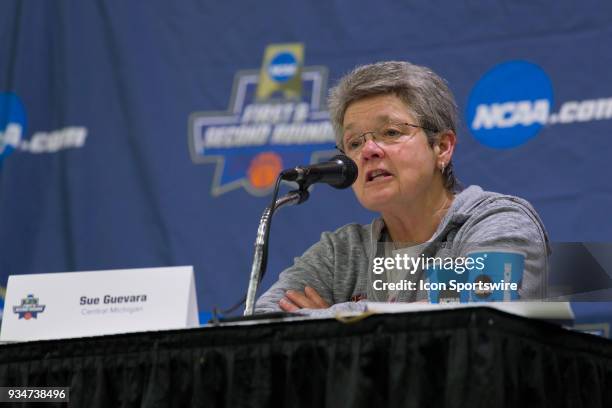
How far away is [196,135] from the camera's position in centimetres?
361

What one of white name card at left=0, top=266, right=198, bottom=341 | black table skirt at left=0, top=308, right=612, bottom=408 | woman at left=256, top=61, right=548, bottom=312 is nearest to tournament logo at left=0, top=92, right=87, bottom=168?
woman at left=256, top=61, right=548, bottom=312

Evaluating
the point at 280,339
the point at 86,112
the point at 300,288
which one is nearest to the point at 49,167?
the point at 86,112

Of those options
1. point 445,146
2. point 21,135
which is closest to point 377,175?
point 445,146

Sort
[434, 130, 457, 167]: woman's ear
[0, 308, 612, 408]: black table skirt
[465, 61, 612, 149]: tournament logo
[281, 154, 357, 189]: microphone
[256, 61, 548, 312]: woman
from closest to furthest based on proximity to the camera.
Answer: [0, 308, 612, 408]: black table skirt → [281, 154, 357, 189]: microphone → [256, 61, 548, 312]: woman → [434, 130, 457, 167]: woman's ear → [465, 61, 612, 149]: tournament logo

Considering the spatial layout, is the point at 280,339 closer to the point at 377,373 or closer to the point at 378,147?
the point at 377,373

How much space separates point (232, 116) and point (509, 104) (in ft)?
3.37

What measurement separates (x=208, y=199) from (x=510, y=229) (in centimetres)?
164

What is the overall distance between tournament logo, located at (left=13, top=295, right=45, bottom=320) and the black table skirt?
0.51 feet

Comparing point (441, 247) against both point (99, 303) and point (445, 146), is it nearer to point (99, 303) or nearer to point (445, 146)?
point (445, 146)

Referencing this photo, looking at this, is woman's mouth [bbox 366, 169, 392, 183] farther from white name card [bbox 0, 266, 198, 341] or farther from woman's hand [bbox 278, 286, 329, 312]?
white name card [bbox 0, 266, 198, 341]

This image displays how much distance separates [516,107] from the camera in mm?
3139

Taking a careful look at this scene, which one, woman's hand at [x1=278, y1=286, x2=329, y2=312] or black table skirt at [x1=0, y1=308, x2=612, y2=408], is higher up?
woman's hand at [x1=278, y1=286, x2=329, y2=312]

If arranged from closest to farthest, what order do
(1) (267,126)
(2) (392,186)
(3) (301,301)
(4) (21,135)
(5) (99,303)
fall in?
(5) (99,303) → (3) (301,301) → (2) (392,186) → (1) (267,126) → (4) (21,135)

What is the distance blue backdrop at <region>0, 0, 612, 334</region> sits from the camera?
3072 millimetres
